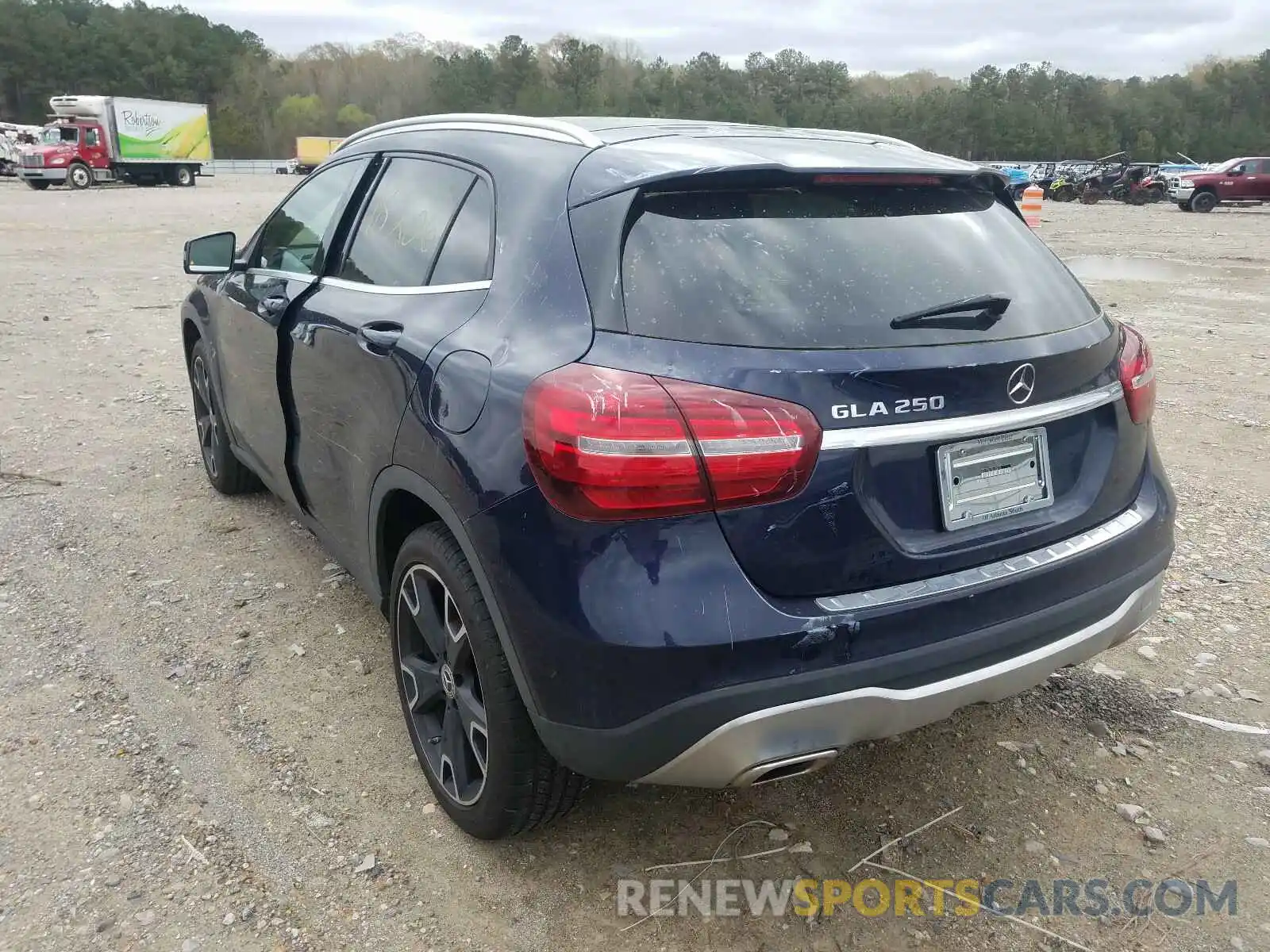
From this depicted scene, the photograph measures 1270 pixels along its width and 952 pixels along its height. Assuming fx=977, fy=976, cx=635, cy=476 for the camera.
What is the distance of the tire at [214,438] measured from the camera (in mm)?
4727

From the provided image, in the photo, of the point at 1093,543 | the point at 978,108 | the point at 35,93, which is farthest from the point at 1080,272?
the point at 35,93

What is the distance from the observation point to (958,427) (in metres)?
2.08

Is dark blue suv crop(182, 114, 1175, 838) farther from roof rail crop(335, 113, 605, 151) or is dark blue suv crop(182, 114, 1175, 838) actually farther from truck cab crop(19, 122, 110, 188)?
truck cab crop(19, 122, 110, 188)

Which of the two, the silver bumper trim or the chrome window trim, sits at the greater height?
the chrome window trim

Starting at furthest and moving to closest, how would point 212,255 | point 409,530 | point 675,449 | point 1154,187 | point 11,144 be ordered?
point 11,144, point 1154,187, point 212,255, point 409,530, point 675,449

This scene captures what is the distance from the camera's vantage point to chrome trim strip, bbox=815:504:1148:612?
2.01 metres

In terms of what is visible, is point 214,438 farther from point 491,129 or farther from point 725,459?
point 725,459

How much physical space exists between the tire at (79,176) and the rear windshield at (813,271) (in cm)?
4270

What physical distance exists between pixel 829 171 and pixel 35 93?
108 metres

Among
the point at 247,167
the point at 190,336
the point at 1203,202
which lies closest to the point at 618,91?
the point at 247,167

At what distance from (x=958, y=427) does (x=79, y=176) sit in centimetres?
4403

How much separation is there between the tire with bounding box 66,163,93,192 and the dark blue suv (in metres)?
42.0

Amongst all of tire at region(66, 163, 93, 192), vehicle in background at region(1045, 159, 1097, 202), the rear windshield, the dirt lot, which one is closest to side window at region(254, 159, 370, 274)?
the dirt lot

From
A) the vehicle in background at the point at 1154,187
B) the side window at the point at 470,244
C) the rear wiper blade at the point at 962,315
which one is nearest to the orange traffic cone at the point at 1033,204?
the rear wiper blade at the point at 962,315
